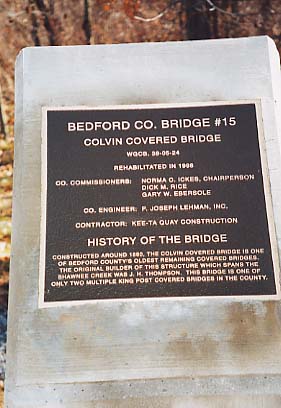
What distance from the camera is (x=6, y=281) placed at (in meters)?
5.50

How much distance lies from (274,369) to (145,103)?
1893 millimetres

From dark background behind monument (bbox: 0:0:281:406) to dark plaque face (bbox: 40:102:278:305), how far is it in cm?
447

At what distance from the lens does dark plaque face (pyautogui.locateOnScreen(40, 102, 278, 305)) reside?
3.14m

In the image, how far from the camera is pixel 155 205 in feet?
10.9

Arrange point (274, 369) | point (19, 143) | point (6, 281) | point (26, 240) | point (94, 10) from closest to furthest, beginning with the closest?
point (274, 369) → point (26, 240) → point (19, 143) → point (6, 281) → point (94, 10)

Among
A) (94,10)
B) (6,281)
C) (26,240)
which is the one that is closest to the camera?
(26,240)

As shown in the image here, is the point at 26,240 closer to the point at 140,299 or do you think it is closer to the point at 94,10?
the point at 140,299

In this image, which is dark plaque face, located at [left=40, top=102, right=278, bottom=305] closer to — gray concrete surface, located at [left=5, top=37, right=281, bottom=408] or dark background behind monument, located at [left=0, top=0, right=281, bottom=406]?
gray concrete surface, located at [left=5, top=37, right=281, bottom=408]

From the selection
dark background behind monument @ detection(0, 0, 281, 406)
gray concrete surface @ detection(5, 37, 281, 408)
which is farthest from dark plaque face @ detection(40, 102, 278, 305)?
dark background behind monument @ detection(0, 0, 281, 406)

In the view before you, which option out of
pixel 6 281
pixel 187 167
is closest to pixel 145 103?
pixel 187 167

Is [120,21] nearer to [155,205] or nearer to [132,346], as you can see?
[155,205]

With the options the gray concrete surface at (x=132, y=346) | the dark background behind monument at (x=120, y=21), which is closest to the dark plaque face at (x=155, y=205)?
the gray concrete surface at (x=132, y=346)

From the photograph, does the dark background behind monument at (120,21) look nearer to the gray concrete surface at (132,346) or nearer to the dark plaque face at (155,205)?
the dark plaque face at (155,205)

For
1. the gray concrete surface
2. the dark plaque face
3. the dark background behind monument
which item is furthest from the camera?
the dark background behind monument
